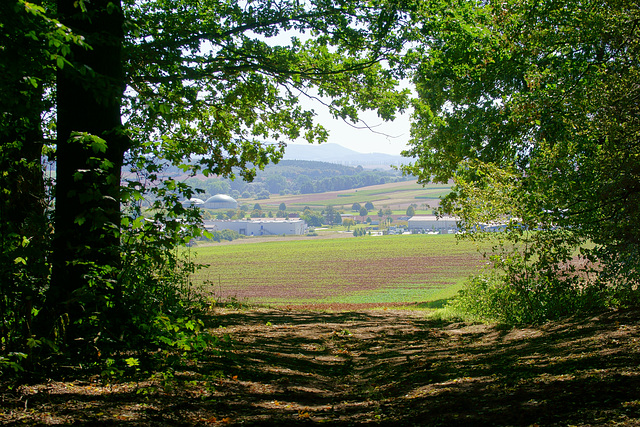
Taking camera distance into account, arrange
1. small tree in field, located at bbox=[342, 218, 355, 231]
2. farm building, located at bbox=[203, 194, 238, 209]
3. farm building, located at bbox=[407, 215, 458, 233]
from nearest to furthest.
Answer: farm building, located at bbox=[407, 215, 458, 233], small tree in field, located at bbox=[342, 218, 355, 231], farm building, located at bbox=[203, 194, 238, 209]

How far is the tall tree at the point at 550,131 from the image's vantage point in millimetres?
7066

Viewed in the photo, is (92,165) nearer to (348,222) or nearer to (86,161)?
(86,161)

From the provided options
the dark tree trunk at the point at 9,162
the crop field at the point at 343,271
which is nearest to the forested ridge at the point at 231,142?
the dark tree trunk at the point at 9,162

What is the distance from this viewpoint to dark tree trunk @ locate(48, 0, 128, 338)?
4648 mm

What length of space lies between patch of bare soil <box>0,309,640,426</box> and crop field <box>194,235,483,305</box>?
11.9 metres

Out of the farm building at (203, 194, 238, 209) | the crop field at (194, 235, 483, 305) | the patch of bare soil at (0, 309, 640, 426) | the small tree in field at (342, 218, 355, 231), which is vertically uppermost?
the farm building at (203, 194, 238, 209)

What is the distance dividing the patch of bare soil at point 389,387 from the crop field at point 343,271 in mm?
11924

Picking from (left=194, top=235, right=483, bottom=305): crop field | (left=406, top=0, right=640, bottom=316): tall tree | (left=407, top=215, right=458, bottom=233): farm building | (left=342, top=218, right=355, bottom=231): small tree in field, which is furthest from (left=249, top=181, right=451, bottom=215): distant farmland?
(left=406, top=0, right=640, bottom=316): tall tree

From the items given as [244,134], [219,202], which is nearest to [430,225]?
[219,202]

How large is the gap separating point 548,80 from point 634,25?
17.7ft

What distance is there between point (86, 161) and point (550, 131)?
1090 cm

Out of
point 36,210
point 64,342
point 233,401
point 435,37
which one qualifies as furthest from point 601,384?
point 435,37

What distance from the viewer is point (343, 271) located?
46.4 metres

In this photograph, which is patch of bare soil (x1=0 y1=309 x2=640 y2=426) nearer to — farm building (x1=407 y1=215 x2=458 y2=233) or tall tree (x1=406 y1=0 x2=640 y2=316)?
tall tree (x1=406 y1=0 x2=640 y2=316)
